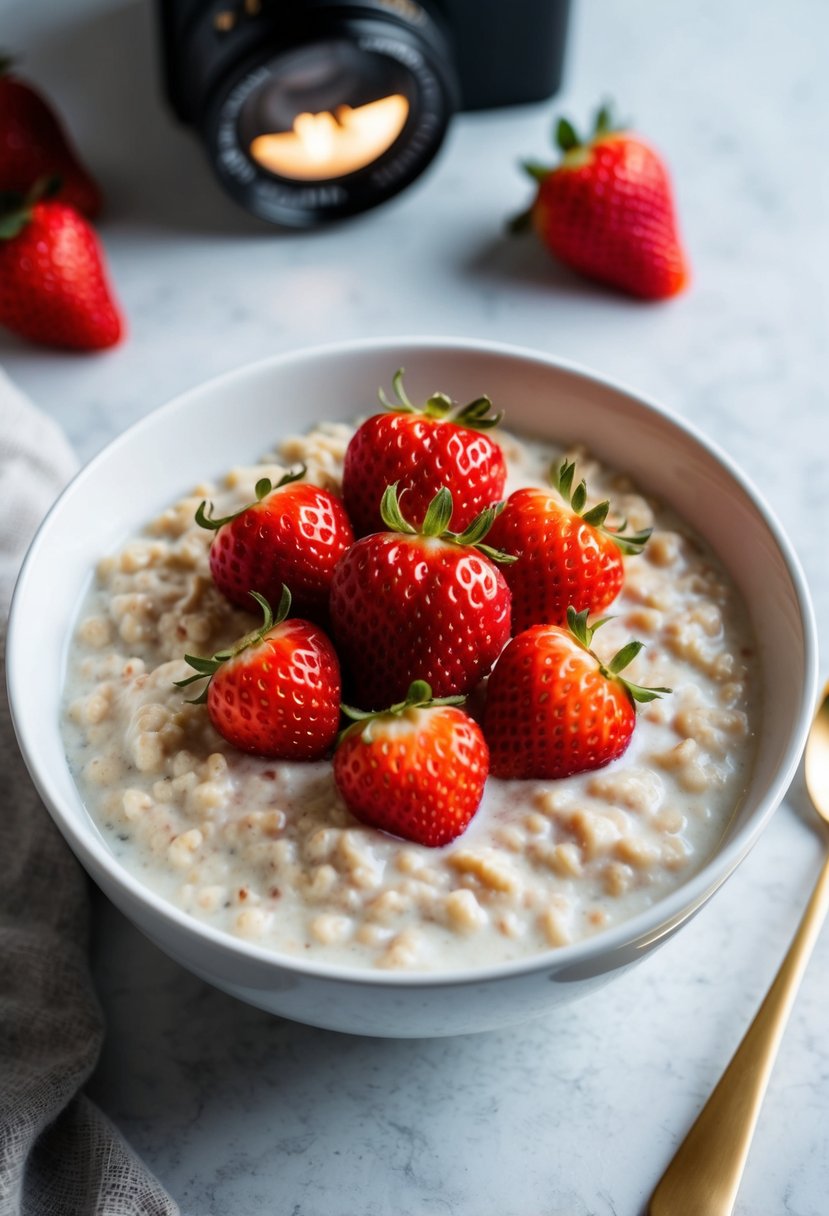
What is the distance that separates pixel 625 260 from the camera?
1897 millimetres

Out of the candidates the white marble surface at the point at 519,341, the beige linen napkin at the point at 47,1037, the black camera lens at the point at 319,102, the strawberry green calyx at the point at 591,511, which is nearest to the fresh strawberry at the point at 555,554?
the strawberry green calyx at the point at 591,511

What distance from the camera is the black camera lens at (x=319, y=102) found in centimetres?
179

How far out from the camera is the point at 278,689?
110 centimetres

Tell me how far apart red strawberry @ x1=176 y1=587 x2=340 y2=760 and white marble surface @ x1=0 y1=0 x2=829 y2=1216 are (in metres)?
0.31

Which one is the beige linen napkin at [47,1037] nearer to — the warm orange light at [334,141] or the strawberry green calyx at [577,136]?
the warm orange light at [334,141]

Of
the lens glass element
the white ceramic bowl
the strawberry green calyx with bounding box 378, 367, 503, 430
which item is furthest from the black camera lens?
the strawberry green calyx with bounding box 378, 367, 503, 430

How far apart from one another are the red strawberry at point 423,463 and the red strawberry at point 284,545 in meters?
0.04

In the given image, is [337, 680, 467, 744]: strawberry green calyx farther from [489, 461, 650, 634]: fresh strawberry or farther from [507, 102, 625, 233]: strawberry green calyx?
[507, 102, 625, 233]: strawberry green calyx

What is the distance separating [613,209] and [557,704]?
40.0 inches

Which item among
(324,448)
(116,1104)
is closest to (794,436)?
(324,448)

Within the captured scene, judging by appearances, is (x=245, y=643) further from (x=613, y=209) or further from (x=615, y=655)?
(x=613, y=209)

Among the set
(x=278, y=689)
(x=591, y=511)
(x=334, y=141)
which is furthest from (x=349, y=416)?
(x=334, y=141)

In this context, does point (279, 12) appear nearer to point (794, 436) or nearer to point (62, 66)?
point (62, 66)

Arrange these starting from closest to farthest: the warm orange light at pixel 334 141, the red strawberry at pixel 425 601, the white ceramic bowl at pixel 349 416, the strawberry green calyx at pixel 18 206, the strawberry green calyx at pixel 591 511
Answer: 1. the white ceramic bowl at pixel 349 416
2. the red strawberry at pixel 425 601
3. the strawberry green calyx at pixel 591 511
4. the strawberry green calyx at pixel 18 206
5. the warm orange light at pixel 334 141
